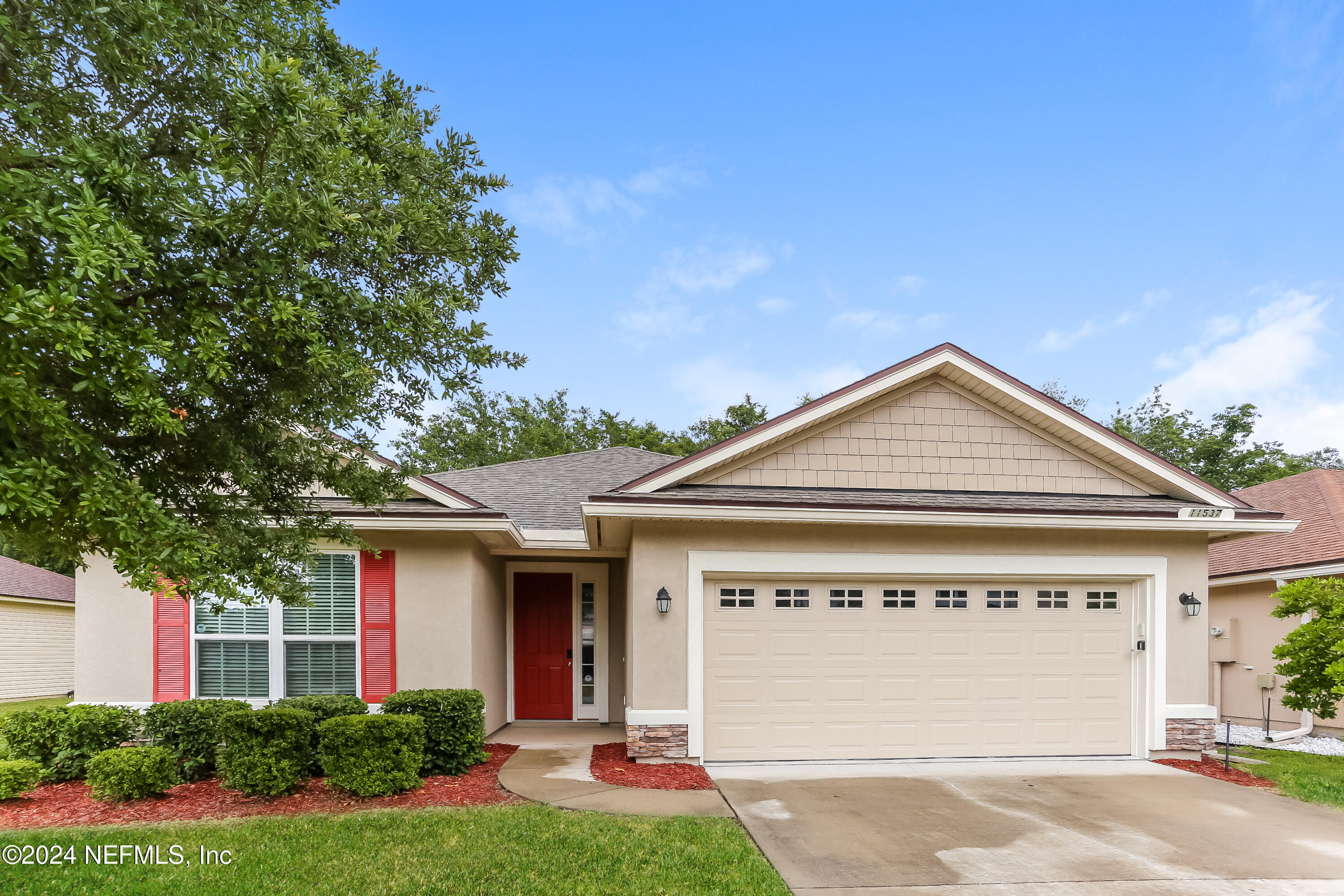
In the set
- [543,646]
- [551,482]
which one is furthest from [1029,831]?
[551,482]

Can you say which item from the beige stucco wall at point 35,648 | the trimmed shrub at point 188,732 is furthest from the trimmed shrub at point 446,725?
the beige stucco wall at point 35,648

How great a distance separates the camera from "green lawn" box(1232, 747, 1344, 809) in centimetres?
746

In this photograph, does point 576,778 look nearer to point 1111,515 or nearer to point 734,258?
point 1111,515

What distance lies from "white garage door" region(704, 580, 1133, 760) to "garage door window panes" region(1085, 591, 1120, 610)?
2cm

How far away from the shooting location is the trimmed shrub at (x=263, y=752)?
22.9 feet

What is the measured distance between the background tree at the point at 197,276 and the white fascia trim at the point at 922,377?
12.4 feet

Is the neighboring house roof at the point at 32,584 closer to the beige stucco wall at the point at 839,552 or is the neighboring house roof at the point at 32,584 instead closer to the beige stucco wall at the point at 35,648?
the beige stucco wall at the point at 35,648

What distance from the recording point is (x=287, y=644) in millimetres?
9117

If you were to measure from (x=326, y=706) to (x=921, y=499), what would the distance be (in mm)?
7325

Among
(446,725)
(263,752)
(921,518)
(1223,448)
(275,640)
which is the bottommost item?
(446,725)

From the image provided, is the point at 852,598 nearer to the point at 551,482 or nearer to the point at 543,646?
the point at 543,646

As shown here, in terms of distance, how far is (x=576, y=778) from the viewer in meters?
7.74

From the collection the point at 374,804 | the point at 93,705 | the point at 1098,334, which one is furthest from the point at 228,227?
the point at 1098,334

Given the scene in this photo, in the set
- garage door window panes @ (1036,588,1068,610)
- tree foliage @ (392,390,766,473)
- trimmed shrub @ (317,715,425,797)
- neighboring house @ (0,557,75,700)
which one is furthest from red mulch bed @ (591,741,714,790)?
tree foliage @ (392,390,766,473)
